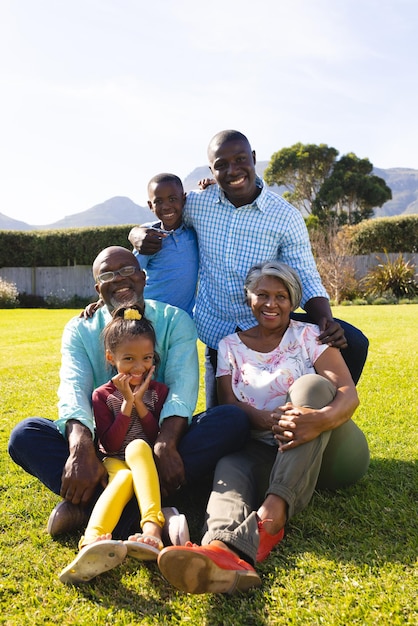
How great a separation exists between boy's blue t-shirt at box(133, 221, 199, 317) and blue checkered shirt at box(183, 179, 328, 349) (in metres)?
0.13

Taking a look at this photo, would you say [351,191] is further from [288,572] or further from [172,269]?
[288,572]

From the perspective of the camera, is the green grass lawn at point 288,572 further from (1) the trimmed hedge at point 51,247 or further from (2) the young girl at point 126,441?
(1) the trimmed hedge at point 51,247

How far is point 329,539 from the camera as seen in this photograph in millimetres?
2900

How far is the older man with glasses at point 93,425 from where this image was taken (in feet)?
9.77

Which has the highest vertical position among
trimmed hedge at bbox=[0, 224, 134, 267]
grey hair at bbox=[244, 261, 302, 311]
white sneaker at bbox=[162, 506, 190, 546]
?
trimmed hedge at bbox=[0, 224, 134, 267]

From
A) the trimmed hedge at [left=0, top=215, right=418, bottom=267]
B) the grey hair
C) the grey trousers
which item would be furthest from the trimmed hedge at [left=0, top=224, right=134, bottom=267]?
the grey trousers

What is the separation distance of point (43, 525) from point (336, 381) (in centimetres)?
175

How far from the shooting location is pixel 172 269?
4.13 metres

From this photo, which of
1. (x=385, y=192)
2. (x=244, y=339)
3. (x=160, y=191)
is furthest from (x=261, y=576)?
(x=385, y=192)

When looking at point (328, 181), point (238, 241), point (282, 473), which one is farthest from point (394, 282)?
point (328, 181)

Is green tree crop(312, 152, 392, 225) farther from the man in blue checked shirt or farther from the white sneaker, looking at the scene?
the white sneaker

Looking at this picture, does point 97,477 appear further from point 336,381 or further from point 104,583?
point 336,381

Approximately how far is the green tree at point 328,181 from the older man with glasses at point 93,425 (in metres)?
34.2

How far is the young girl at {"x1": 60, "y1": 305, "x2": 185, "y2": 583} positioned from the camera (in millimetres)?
2484
